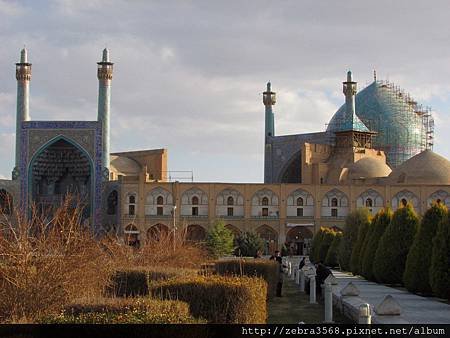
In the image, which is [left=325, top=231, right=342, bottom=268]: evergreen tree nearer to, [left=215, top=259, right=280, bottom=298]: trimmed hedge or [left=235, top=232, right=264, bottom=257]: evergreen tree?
[left=235, top=232, right=264, bottom=257]: evergreen tree

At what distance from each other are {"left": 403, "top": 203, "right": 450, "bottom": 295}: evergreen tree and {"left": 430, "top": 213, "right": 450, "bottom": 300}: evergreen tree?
1.05 metres

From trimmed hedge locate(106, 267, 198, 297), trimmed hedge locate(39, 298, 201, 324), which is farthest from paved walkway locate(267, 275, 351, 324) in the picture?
trimmed hedge locate(39, 298, 201, 324)

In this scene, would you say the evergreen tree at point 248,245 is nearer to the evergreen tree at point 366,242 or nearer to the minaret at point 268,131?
the evergreen tree at point 366,242

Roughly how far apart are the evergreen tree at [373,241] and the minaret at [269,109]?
Result: 33.4 meters

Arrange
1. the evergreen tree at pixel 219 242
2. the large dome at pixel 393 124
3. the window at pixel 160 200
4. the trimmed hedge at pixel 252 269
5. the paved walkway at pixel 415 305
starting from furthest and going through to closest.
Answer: the large dome at pixel 393 124
the window at pixel 160 200
the evergreen tree at pixel 219 242
the trimmed hedge at pixel 252 269
the paved walkway at pixel 415 305

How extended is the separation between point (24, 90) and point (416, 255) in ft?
107

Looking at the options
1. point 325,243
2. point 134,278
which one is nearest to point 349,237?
point 325,243

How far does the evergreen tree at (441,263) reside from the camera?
12164mm

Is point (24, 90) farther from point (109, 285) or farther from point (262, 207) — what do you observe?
point (109, 285)

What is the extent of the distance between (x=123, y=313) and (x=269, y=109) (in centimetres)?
4643

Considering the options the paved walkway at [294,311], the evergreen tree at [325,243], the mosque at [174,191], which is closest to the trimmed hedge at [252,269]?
the paved walkway at [294,311]

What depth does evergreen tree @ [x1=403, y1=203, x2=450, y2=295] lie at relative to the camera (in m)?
13.8
